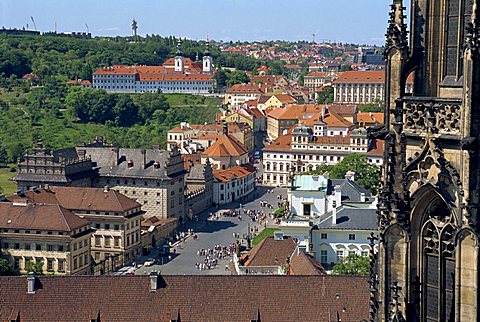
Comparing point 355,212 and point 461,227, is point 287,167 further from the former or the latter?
point 461,227

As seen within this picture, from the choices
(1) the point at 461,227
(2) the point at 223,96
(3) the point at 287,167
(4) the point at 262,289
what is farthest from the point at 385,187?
(2) the point at 223,96

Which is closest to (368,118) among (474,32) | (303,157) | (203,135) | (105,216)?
(303,157)

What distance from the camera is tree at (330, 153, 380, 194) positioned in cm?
8038

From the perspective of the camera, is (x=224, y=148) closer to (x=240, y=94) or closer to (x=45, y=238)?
(x=45, y=238)

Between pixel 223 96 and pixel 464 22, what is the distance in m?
178

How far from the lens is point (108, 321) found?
106 ft

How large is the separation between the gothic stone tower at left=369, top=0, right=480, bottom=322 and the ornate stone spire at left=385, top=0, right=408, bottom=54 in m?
0.01

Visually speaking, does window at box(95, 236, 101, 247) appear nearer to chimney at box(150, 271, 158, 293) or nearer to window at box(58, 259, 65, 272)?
window at box(58, 259, 65, 272)

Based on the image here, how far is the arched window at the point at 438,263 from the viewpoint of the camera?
1163cm

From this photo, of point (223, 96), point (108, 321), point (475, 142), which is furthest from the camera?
point (223, 96)

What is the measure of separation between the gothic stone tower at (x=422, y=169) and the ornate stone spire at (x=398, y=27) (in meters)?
0.01

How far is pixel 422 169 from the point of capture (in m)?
11.7

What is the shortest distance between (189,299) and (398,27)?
2262 centimetres

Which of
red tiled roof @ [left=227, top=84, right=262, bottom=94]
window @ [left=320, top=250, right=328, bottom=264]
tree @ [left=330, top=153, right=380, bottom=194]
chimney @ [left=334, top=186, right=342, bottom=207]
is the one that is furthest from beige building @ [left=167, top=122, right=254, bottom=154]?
window @ [left=320, top=250, right=328, bottom=264]
